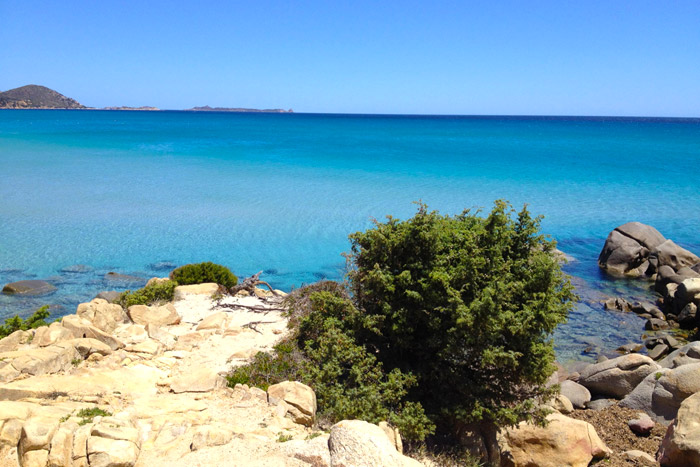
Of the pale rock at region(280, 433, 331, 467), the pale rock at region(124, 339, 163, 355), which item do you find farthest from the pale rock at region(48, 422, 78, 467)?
the pale rock at region(124, 339, 163, 355)

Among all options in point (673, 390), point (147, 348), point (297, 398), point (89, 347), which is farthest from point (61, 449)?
point (673, 390)

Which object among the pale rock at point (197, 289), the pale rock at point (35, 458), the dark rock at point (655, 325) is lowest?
the dark rock at point (655, 325)

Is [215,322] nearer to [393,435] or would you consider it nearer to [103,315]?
[103,315]

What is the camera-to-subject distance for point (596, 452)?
1084 cm

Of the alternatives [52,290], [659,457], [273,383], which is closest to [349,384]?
[273,383]

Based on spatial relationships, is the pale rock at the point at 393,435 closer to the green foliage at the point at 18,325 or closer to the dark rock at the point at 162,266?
the green foliage at the point at 18,325

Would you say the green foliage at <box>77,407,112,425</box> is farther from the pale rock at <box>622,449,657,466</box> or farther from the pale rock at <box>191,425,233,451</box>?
the pale rock at <box>622,449,657,466</box>

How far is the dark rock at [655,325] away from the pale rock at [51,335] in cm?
1757

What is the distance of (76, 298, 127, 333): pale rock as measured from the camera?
1307 cm

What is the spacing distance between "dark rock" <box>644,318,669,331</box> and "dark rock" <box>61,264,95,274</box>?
2127 centimetres

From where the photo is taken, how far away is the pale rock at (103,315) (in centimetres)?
1307

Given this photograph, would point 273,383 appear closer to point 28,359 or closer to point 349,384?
point 349,384

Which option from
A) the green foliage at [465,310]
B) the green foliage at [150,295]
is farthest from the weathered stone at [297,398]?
the green foliage at [150,295]

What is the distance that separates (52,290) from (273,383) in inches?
504
